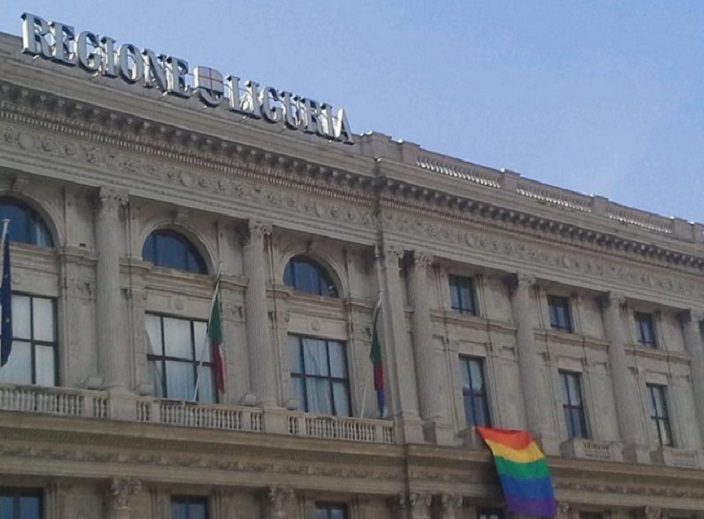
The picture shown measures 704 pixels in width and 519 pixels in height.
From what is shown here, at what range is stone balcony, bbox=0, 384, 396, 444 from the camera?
105ft

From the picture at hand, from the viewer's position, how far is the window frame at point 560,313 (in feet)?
156

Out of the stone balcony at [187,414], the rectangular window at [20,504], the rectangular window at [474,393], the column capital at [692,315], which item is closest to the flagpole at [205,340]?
the stone balcony at [187,414]

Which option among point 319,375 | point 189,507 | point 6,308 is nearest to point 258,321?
point 319,375

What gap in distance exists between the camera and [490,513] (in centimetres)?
4122

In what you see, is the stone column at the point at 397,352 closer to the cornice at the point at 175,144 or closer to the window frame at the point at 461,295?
the cornice at the point at 175,144

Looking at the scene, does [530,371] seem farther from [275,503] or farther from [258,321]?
[275,503]

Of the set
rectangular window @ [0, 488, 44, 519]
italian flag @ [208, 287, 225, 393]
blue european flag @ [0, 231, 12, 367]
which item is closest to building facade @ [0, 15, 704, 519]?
rectangular window @ [0, 488, 44, 519]

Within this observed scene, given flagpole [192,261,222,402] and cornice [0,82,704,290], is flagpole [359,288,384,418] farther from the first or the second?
flagpole [192,261,222,402]

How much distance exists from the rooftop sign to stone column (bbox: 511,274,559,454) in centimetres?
898

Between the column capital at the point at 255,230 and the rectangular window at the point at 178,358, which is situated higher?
the column capital at the point at 255,230

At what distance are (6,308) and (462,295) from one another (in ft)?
61.8

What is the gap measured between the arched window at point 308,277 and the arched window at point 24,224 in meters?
8.61

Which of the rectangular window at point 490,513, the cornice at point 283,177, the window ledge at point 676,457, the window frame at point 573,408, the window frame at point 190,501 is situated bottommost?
the rectangular window at point 490,513

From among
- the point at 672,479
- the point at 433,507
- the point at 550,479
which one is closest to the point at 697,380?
the point at 672,479
